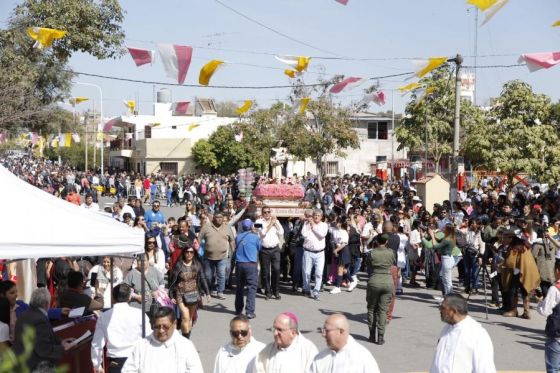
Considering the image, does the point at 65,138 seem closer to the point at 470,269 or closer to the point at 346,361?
the point at 470,269

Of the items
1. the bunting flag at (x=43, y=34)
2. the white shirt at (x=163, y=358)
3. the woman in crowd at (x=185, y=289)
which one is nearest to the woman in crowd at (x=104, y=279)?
the woman in crowd at (x=185, y=289)

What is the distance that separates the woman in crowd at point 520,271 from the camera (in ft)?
38.3

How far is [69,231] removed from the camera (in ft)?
21.6

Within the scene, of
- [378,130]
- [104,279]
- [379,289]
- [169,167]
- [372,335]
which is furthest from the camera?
[169,167]

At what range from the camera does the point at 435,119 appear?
42.5 meters

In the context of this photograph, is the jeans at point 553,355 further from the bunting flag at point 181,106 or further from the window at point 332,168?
the window at point 332,168

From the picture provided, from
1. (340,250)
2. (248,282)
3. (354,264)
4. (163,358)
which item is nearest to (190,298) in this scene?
(248,282)

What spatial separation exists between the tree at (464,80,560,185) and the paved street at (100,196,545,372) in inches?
604

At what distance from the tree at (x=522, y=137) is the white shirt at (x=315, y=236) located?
16.9 m

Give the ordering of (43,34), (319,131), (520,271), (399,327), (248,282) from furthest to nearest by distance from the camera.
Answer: (319,131) → (43,34) → (520,271) → (248,282) → (399,327)

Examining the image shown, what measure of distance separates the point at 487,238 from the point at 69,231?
9038mm

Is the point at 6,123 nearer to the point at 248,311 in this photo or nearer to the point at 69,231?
the point at 248,311

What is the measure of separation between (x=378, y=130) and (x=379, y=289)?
4752 centimetres

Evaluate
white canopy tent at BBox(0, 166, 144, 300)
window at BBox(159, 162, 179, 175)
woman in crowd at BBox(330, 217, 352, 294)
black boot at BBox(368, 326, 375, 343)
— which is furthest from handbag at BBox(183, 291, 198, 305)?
window at BBox(159, 162, 179, 175)
